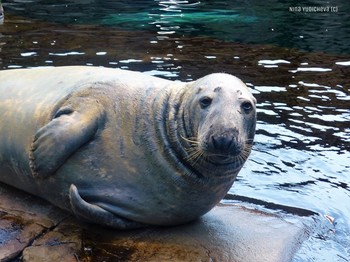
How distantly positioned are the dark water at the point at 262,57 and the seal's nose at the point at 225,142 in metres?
0.96

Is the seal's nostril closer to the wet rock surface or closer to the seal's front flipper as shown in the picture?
the wet rock surface

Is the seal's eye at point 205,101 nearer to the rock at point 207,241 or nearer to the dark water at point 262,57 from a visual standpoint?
the rock at point 207,241

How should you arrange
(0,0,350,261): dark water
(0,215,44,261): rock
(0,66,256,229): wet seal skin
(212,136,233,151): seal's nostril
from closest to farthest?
(212,136,233,151): seal's nostril < (0,215,44,261): rock < (0,66,256,229): wet seal skin < (0,0,350,261): dark water

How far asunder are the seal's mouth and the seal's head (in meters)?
0.61

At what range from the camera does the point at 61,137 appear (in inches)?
155

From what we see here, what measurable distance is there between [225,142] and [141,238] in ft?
3.05

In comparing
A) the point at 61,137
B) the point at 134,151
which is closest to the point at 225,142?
the point at 134,151

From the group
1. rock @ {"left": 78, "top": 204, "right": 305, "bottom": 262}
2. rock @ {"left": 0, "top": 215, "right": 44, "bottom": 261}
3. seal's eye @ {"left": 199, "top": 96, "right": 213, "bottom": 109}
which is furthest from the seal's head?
rock @ {"left": 0, "top": 215, "right": 44, "bottom": 261}

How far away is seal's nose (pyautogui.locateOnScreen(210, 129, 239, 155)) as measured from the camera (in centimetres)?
351

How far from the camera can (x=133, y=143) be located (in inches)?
160

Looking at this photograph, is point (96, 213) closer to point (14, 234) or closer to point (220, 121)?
point (14, 234)

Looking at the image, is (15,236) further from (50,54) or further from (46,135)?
(50,54)

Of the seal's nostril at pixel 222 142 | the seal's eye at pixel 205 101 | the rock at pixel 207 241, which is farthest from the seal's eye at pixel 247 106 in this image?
the rock at pixel 207 241

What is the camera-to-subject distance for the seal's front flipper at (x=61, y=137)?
12.9ft
